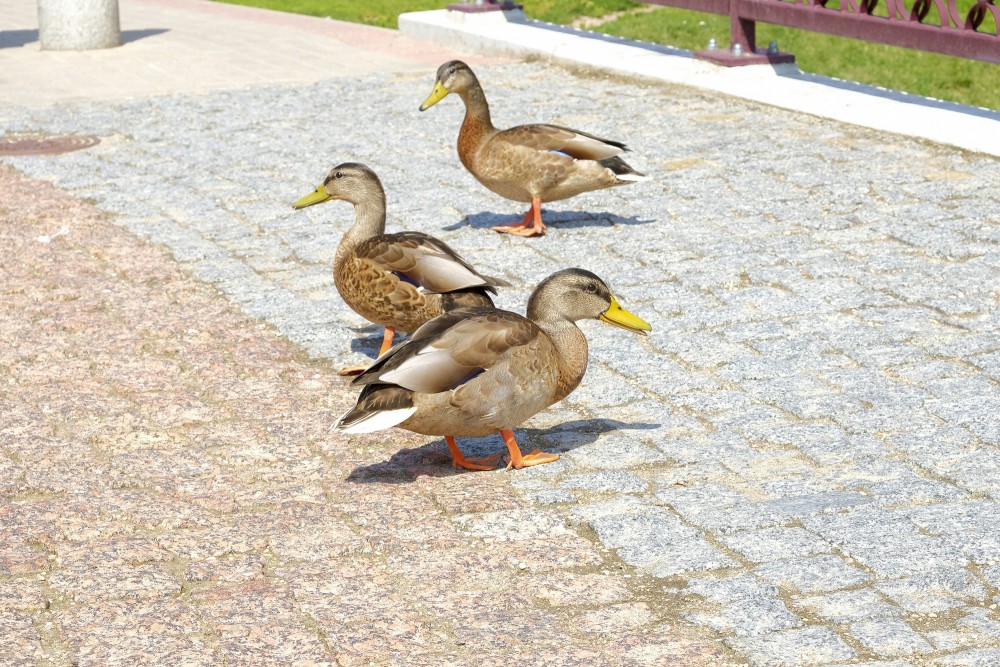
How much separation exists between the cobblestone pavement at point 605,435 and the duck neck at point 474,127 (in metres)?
0.55

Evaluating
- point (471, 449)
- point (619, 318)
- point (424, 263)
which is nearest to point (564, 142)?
point (424, 263)

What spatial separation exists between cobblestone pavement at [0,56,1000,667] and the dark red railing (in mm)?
1037

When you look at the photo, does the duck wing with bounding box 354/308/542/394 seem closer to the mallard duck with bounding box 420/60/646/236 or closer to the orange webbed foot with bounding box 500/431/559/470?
the orange webbed foot with bounding box 500/431/559/470

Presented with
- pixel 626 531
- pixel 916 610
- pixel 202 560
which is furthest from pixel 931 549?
pixel 202 560

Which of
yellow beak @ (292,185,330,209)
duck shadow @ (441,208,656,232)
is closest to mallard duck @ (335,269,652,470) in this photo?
yellow beak @ (292,185,330,209)

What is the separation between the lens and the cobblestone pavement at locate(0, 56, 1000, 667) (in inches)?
182

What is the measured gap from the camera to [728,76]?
12.8 metres

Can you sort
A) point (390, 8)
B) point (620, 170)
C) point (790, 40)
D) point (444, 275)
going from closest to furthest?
point (444, 275), point (620, 170), point (790, 40), point (390, 8)

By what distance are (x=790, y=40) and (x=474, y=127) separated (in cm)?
808

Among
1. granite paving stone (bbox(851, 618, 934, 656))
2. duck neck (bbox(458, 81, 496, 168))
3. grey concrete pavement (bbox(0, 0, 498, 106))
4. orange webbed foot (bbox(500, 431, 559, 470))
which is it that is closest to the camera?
granite paving stone (bbox(851, 618, 934, 656))

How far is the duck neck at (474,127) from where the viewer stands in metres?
8.94

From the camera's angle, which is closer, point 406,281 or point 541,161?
point 406,281

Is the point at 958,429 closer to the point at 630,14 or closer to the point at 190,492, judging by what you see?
the point at 190,492

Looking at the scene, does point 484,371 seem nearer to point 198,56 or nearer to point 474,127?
point 474,127
